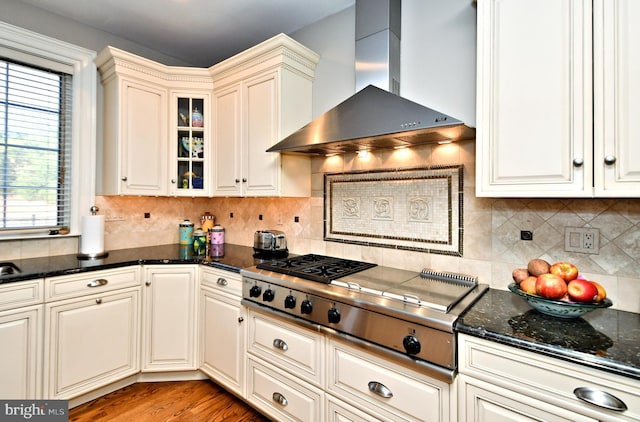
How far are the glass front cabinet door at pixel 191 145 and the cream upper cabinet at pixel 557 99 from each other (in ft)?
6.93

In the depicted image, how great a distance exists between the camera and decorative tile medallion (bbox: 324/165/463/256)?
1.80m

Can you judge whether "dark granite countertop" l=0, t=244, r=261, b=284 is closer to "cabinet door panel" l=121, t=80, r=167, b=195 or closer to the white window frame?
the white window frame

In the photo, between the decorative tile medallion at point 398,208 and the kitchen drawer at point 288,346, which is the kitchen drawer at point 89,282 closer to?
the kitchen drawer at point 288,346

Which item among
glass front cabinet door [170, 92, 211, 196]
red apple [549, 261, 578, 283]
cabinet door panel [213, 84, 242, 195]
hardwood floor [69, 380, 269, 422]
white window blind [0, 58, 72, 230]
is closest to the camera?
red apple [549, 261, 578, 283]

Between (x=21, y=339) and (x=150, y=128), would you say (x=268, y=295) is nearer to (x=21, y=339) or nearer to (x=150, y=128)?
(x=21, y=339)

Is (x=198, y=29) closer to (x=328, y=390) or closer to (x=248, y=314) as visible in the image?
(x=248, y=314)

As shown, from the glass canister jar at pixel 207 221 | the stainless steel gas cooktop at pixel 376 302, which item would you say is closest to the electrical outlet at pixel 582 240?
the stainless steel gas cooktop at pixel 376 302

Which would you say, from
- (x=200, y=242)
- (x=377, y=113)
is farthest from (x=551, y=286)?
Result: (x=200, y=242)

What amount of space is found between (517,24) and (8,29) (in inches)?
120

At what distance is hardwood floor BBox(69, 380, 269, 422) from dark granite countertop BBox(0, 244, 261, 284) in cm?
90

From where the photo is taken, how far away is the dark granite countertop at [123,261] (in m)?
1.90

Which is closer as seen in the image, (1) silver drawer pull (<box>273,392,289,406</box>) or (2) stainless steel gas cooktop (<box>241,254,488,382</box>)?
(2) stainless steel gas cooktop (<box>241,254,488,382</box>)

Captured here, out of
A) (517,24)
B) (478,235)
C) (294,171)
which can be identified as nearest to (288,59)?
(294,171)

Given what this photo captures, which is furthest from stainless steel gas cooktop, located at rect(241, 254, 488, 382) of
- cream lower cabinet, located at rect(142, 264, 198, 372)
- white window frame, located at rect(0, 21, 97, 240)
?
white window frame, located at rect(0, 21, 97, 240)
